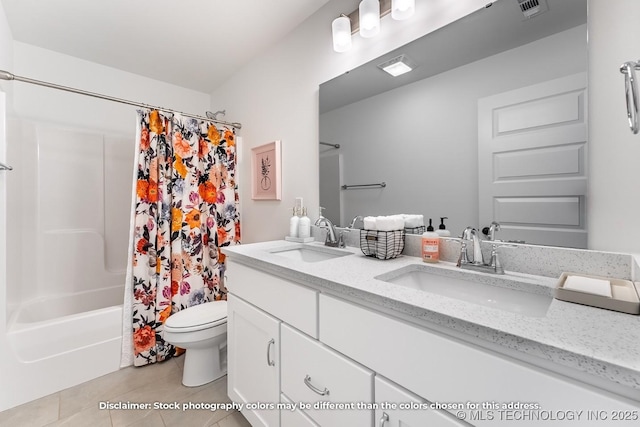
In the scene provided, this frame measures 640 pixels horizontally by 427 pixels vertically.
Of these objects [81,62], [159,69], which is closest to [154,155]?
[159,69]

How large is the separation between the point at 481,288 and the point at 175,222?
1.98 m

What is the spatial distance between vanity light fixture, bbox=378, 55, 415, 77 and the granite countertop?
3.35 ft

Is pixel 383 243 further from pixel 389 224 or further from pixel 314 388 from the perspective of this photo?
pixel 314 388

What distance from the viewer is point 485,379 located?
1.83 ft

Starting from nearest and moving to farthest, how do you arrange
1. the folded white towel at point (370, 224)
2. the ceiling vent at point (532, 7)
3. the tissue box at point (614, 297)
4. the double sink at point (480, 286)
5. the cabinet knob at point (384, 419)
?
the tissue box at point (614, 297) < the cabinet knob at point (384, 419) < the double sink at point (480, 286) < the ceiling vent at point (532, 7) < the folded white towel at point (370, 224)

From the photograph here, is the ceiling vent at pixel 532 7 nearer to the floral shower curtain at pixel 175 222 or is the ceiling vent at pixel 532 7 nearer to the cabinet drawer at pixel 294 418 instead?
the cabinet drawer at pixel 294 418

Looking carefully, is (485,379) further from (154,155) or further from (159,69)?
(159,69)

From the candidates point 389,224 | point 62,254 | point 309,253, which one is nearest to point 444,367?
point 389,224

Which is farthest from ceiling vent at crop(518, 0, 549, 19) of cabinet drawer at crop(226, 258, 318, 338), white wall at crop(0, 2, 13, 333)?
white wall at crop(0, 2, 13, 333)

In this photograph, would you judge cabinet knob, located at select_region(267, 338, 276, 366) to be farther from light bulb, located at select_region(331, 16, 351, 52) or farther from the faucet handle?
light bulb, located at select_region(331, 16, 351, 52)

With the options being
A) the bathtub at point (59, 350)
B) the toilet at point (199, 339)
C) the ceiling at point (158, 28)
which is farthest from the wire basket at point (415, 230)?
the bathtub at point (59, 350)

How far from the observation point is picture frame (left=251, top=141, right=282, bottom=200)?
206cm

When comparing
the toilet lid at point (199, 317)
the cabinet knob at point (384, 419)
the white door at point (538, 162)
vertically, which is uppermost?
the white door at point (538, 162)

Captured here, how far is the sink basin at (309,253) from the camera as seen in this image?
1496 millimetres
